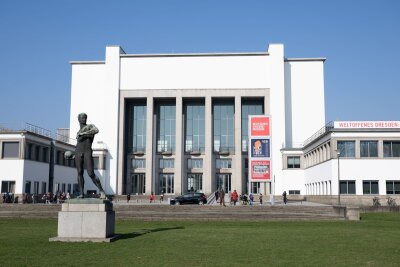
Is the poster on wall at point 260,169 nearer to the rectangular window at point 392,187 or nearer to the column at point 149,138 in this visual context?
the rectangular window at point 392,187

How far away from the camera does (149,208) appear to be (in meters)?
46.8

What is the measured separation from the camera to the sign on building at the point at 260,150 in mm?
53469

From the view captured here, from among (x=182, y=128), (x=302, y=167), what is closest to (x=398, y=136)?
(x=302, y=167)

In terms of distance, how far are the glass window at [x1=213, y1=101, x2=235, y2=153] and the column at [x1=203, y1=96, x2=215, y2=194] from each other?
3.39 meters

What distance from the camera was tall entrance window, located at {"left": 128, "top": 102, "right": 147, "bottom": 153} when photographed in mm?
86250

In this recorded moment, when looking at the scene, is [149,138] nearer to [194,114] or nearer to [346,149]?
[194,114]

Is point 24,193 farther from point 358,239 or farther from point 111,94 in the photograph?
point 358,239

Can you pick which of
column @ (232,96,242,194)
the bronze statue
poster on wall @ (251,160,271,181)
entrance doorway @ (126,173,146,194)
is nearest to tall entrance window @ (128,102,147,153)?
entrance doorway @ (126,173,146,194)

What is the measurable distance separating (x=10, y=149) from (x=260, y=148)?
29.7 meters

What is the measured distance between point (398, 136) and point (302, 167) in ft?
74.3

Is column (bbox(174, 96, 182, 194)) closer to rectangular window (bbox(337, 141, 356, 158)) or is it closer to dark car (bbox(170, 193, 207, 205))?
dark car (bbox(170, 193, 207, 205))

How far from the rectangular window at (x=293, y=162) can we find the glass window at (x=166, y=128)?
67.3ft

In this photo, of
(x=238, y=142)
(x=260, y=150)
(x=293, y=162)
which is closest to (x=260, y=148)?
(x=260, y=150)

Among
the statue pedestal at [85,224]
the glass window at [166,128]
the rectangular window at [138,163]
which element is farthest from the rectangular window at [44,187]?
the statue pedestal at [85,224]
